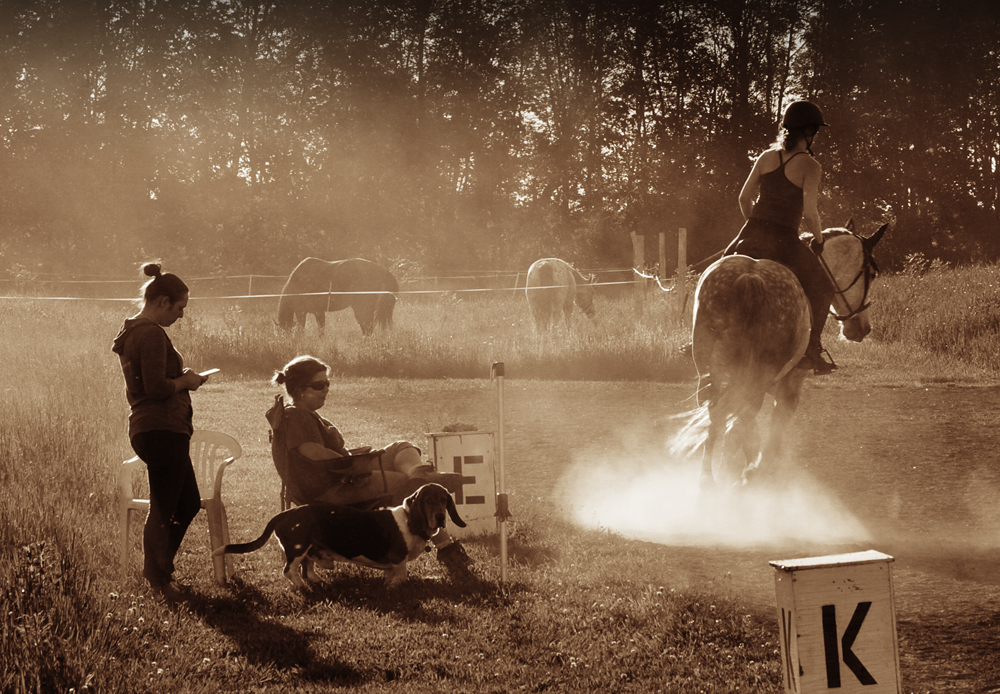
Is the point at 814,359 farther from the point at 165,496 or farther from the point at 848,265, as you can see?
the point at 165,496

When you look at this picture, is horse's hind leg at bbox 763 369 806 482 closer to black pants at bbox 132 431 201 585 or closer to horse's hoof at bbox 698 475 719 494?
horse's hoof at bbox 698 475 719 494

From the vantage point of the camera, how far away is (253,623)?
5.01 metres

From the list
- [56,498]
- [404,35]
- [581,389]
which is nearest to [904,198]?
[404,35]

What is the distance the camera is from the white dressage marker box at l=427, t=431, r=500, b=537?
21.3 feet

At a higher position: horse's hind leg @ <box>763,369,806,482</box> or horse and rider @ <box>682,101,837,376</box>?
horse and rider @ <box>682,101,837,376</box>

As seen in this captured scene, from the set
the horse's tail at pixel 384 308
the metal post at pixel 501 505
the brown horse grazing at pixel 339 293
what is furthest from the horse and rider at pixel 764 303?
the horse's tail at pixel 384 308

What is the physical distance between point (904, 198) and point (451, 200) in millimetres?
18330

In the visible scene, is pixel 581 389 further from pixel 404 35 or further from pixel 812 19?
pixel 404 35

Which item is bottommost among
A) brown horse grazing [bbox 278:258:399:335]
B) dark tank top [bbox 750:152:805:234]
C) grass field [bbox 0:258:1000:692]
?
grass field [bbox 0:258:1000:692]

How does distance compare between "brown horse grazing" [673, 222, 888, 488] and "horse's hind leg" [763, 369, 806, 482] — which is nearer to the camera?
"brown horse grazing" [673, 222, 888, 488]

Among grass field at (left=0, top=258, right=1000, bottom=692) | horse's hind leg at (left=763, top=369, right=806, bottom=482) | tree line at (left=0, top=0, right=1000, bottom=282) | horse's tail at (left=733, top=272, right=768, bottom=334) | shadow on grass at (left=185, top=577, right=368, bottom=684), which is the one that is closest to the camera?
grass field at (left=0, top=258, right=1000, bottom=692)

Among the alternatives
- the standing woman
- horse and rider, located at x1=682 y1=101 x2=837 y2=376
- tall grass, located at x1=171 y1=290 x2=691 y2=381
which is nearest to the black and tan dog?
the standing woman

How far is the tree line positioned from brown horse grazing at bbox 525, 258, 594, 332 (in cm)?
1457

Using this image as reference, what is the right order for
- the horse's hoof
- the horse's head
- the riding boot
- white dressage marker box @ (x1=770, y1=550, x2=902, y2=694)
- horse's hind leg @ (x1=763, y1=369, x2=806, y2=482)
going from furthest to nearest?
the horse's head < horse's hind leg @ (x1=763, y1=369, x2=806, y2=482) < the riding boot < the horse's hoof < white dressage marker box @ (x1=770, y1=550, x2=902, y2=694)
